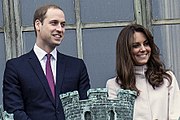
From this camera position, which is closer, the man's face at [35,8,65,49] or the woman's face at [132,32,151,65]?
the man's face at [35,8,65,49]

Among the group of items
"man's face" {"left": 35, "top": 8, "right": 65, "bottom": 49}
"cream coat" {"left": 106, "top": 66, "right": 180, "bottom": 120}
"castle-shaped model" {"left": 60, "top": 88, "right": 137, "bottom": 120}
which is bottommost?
"cream coat" {"left": 106, "top": 66, "right": 180, "bottom": 120}

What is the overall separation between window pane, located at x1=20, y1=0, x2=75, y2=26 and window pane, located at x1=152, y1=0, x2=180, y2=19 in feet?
1.83

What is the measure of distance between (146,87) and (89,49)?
2.83 feet

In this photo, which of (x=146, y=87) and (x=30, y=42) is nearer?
(x=146, y=87)

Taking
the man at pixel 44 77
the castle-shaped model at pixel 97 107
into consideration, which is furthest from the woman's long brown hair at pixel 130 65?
the castle-shaped model at pixel 97 107

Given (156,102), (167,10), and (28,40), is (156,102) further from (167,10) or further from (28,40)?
(28,40)

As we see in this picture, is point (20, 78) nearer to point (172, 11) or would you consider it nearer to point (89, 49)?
point (89, 49)

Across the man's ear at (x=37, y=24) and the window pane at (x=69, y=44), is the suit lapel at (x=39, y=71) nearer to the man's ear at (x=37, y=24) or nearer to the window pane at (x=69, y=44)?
the man's ear at (x=37, y=24)

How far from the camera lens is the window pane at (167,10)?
5.23 m

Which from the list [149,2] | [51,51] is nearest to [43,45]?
[51,51]

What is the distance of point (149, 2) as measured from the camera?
5254 mm

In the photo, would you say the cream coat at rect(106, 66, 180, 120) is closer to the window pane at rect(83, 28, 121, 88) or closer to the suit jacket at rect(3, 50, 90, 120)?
the suit jacket at rect(3, 50, 90, 120)

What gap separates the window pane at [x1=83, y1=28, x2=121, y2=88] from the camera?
5.17m

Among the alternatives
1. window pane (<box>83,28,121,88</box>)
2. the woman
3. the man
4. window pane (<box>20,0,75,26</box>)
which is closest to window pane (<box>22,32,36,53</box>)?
window pane (<box>20,0,75,26</box>)
